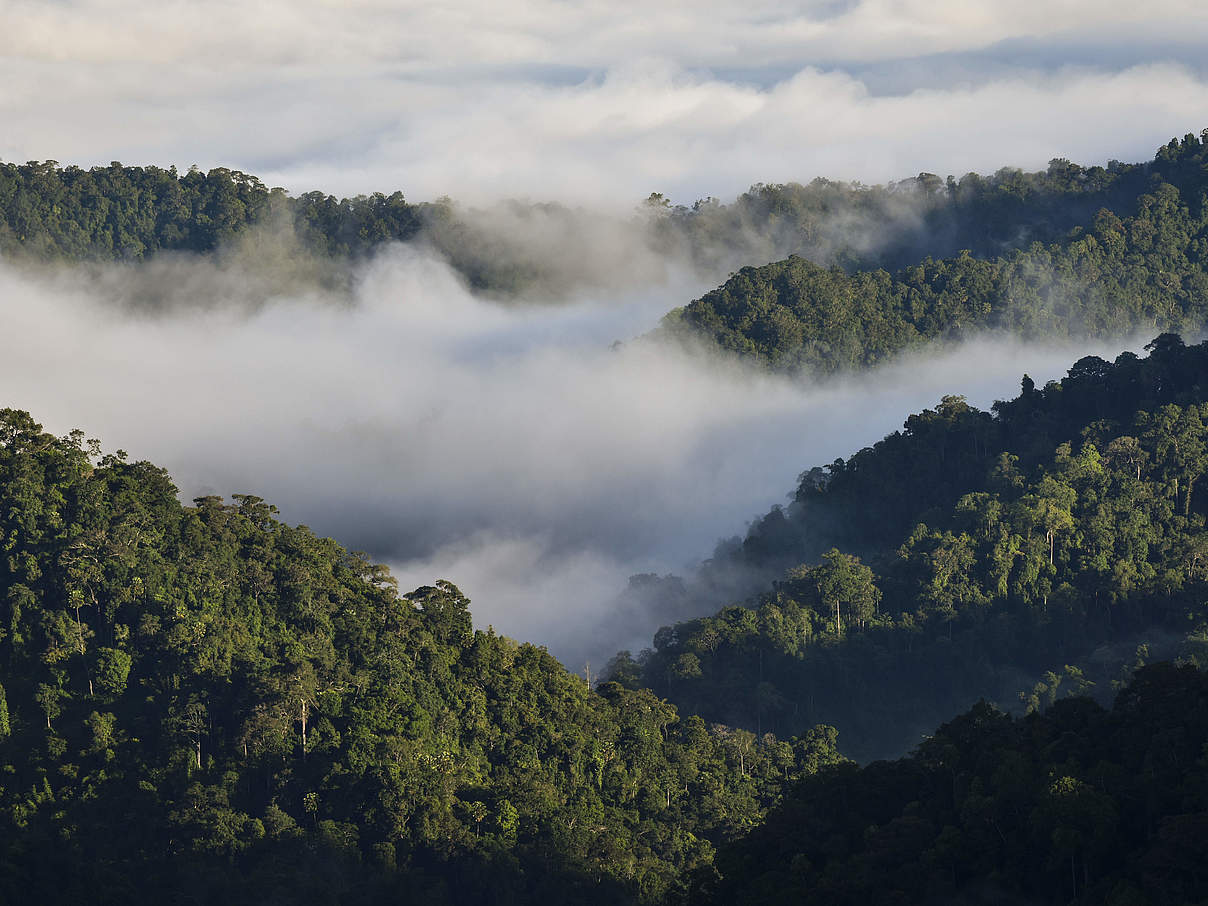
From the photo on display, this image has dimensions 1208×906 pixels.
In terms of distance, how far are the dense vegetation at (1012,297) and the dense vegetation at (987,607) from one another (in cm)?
2813

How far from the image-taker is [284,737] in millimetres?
43969

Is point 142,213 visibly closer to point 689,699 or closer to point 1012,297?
point 1012,297

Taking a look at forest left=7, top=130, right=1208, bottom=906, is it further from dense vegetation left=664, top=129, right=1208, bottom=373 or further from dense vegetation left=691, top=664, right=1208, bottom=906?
dense vegetation left=664, top=129, right=1208, bottom=373

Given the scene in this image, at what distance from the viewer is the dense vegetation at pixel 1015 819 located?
30.1m

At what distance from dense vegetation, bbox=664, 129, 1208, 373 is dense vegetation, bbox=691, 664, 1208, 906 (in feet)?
179

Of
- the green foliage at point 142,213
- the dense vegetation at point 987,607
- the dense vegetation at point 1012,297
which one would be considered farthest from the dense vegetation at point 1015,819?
the green foliage at point 142,213

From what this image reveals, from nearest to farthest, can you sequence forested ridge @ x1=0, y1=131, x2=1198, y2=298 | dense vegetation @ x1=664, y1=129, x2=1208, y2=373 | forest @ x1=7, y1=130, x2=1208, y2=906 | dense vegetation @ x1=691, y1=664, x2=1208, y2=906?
dense vegetation @ x1=691, y1=664, x2=1208, y2=906
forest @ x1=7, y1=130, x2=1208, y2=906
dense vegetation @ x1=664, y1=129, x2=1208, y2=373
forested ridge @ x1=0, y1=131, x2=1198, y2=298

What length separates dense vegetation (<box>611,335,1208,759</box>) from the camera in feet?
187

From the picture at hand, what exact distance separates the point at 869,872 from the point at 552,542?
60.8m

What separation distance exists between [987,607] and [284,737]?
23570 millimetres

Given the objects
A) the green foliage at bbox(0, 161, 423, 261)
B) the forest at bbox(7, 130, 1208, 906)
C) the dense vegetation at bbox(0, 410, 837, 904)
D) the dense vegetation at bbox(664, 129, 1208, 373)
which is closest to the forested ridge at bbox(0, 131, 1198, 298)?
the green foliage at bbox(0, 161, 423, 261)

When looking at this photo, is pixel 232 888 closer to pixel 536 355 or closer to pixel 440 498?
pixel 440 498

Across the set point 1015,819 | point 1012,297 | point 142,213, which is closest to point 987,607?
point 1015,819

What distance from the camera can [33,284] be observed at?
121438 mm
